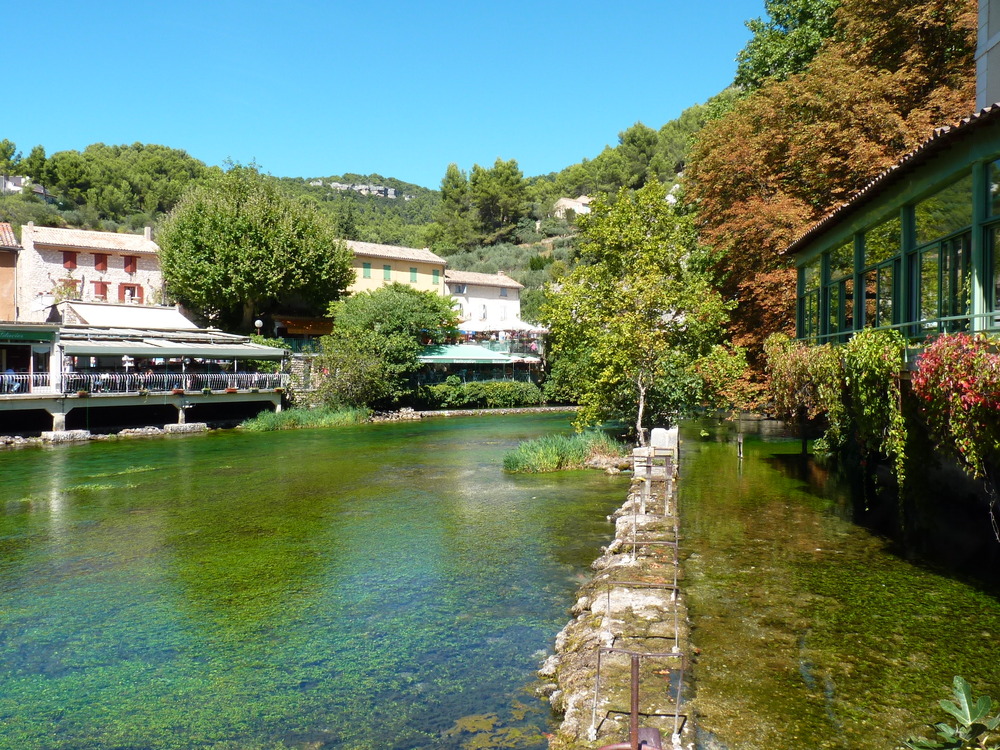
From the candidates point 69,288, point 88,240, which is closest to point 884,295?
point 69,288

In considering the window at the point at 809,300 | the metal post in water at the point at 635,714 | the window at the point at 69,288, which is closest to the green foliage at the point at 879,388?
the metal post in water at the point at 635,714

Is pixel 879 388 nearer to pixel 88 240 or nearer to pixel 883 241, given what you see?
pixel 883 241

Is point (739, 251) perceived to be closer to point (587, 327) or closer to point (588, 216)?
point (588, 216)

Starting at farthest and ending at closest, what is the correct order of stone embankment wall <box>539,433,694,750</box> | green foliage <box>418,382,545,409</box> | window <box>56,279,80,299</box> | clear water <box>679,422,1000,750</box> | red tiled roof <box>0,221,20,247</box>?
window <box>56,279,80,299</box> < red tiled roof <box>0,221,20,247</box> < green foliage <box>418,382,545,409</box> < clear water <box>679,422,1000,750</box> < stone embankment wall <box>539,433,694,750</box>

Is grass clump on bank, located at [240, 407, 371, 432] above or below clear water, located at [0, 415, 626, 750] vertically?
above

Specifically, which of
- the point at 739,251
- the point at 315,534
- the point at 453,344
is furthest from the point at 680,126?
the point at 315,534

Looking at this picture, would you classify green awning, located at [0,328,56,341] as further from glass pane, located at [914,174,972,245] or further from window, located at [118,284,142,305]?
glass pane, located at [914,174,972,245]

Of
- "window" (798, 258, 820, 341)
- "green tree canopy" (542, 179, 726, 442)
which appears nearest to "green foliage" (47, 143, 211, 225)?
"green tree canopy" (542, 179, 726, 442)

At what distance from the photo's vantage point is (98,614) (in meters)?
9.05

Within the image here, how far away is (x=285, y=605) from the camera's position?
367 inches

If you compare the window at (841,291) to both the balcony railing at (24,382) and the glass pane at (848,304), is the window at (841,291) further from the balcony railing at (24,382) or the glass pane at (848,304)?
the balcony railing at (24,382)

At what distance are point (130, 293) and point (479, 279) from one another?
79.2 ft

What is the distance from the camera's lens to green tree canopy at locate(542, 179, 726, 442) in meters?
19.9

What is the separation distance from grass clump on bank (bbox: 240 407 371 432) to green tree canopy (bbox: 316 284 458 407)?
1.38 m
